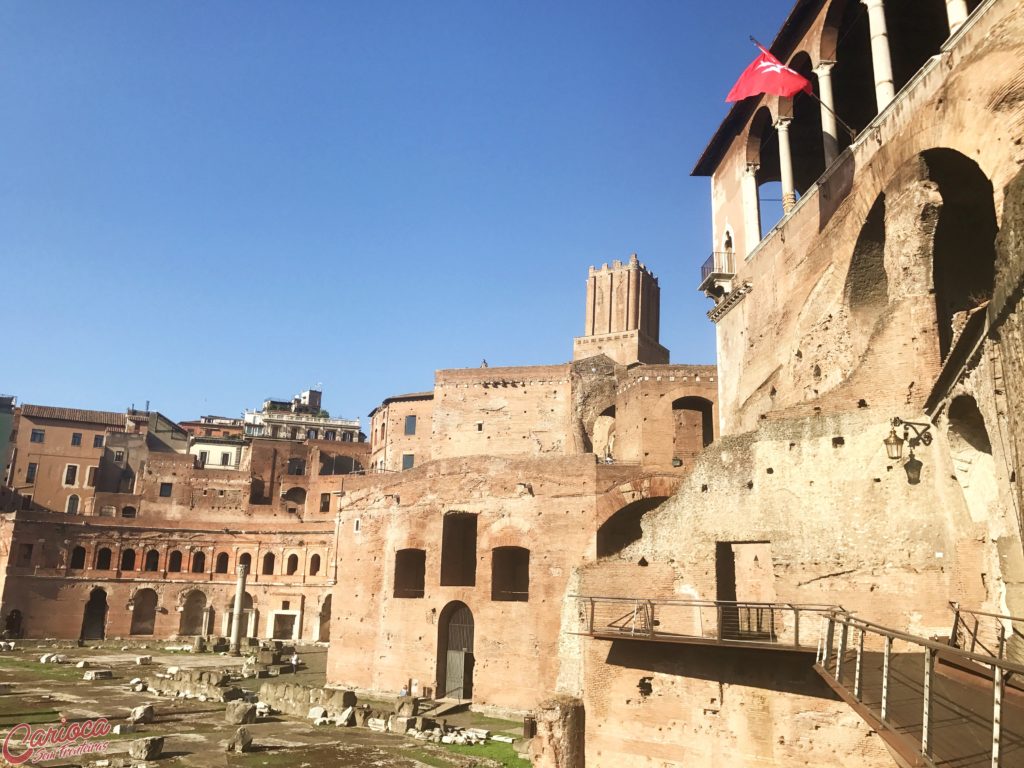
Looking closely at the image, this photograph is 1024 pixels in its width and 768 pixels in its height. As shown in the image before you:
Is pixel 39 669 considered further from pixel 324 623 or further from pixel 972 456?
pixel 972 456

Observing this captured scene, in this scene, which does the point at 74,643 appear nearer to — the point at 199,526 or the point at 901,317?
the point at 199,526

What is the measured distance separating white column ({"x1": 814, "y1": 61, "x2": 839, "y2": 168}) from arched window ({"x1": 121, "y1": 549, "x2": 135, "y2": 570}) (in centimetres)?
4029

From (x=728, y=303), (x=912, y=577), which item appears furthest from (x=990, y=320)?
(x=728, y=303)

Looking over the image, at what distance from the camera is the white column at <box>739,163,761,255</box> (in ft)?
62.6

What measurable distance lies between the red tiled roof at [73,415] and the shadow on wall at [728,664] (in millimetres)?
48017

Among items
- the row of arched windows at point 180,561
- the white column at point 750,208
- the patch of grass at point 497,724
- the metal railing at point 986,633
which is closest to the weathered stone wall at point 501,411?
the row of arched windows at point 180,561

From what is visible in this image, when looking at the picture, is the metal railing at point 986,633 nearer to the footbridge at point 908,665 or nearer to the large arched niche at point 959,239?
the footbridge at point 908,665

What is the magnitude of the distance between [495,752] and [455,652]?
6137mm

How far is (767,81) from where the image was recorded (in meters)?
Result: 14.9

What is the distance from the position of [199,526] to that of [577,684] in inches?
1233

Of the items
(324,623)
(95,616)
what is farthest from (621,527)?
(95,616)

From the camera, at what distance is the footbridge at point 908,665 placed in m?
5.93

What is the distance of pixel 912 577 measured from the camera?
1091 centimetres

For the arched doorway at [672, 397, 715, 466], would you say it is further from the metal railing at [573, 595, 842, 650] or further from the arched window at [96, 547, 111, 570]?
the arched window at [96, 547, 111, 570]
